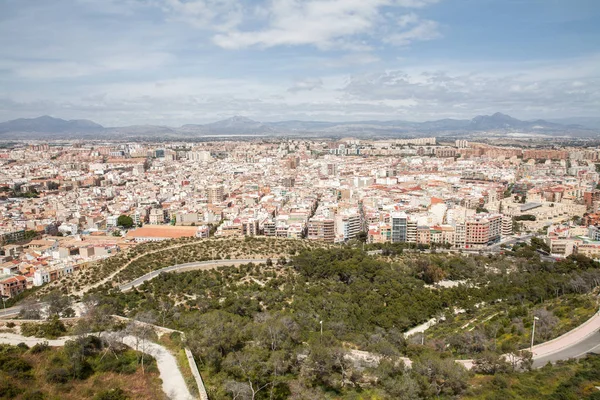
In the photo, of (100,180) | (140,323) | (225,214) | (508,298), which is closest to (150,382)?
(140,323)

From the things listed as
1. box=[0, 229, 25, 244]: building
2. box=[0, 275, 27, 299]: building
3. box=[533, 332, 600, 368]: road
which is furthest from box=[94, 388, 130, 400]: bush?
box=[0, 229, 25, 244]: building

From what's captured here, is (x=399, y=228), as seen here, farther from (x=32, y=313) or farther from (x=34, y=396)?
(x=34, y=396)

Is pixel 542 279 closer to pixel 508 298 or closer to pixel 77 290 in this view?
pixel 508 298

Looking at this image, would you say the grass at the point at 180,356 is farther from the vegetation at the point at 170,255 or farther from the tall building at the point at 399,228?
the tall building at the point at 399,228

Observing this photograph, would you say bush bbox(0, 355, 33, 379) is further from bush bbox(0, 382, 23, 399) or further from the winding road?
the winding road

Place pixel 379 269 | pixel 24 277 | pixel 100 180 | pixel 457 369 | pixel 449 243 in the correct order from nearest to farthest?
pixel 457 369 < pixel 379 269 < pixel 24 277 < pixel 449 243 < pixel 100 180

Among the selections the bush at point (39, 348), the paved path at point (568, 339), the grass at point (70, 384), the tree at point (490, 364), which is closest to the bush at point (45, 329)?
the bush at point (39, 348)

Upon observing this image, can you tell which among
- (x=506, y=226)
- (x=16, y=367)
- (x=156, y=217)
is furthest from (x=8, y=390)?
(x=156, y=217)
